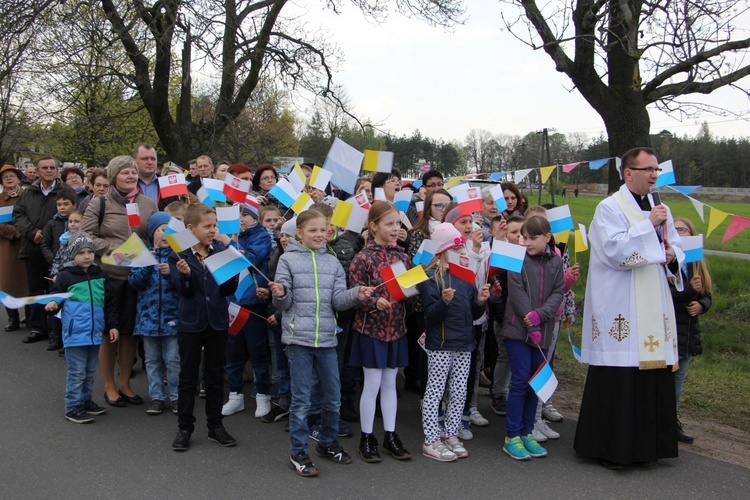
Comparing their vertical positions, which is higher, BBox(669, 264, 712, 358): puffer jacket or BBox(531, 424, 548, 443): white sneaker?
BBox(669, 264, 712, 358): puffer jacket

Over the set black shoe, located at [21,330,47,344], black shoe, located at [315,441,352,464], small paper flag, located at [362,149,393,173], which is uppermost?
small paper flag, located at [362,149,393,173]

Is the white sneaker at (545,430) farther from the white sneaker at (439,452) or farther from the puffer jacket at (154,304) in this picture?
the puffer jacket at (154,304)

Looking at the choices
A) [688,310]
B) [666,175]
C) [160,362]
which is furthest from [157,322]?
[666,175]

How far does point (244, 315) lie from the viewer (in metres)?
5.52

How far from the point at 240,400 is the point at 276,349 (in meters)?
0.53

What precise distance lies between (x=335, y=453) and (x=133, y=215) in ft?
9.25

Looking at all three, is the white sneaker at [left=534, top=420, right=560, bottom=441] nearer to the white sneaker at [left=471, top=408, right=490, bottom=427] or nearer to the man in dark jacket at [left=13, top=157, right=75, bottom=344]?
the white sneaker at [left=471, top=408, right=490, bottom=427]

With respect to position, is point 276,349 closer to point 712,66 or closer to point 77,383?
point 77,383

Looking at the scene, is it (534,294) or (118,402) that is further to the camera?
(118,402)

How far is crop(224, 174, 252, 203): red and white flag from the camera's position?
20.9 feet

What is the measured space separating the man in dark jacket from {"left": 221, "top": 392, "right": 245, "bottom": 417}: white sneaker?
376 centimetres

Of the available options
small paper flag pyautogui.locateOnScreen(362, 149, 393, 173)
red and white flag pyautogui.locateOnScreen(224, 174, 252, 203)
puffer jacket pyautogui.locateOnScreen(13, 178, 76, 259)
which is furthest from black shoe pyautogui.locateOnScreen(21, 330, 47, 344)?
small paper flag pyautogui.locateOnScreen(362, 149, 393, 173)

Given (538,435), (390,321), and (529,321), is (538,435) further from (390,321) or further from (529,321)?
(390,321)

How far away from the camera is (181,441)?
476cm
